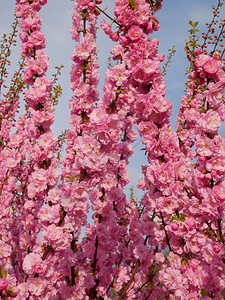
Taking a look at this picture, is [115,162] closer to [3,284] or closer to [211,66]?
[211,66]

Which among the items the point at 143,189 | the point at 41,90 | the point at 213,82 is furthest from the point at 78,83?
the point at 143,189

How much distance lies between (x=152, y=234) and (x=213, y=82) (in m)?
2.27

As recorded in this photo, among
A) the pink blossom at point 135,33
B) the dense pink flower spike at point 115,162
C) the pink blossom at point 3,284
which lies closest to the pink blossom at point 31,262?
the dense pink flower spike at point 115,162

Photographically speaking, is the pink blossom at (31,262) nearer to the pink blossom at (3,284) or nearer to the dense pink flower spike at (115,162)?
the dense pink flower spike at (115,162)

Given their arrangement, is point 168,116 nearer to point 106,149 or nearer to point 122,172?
point 106,149

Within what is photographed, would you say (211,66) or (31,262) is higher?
(211,66)

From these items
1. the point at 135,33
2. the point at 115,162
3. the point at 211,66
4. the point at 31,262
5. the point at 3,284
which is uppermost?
the point at 135,33

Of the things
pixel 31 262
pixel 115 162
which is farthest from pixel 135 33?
pixel 31 262

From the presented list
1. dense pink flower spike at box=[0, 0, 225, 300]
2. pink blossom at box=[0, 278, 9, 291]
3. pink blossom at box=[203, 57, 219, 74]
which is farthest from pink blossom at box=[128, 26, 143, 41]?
pink blossom at box=[0, 278, 9, 291]

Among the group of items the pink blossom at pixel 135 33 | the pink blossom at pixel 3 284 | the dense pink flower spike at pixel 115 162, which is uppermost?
the pink blossom at pixel 135 33

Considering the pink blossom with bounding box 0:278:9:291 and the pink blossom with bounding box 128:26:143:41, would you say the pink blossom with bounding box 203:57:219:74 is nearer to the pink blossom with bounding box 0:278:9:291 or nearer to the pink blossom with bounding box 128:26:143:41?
the pink blossom with bounding box 128:26:143:41

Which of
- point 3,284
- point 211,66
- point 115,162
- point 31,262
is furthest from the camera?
point 115,162

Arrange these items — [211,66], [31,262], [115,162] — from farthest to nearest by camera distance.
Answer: [115,162], [31,262], [211,66]

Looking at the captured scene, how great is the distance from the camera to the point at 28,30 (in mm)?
3834
